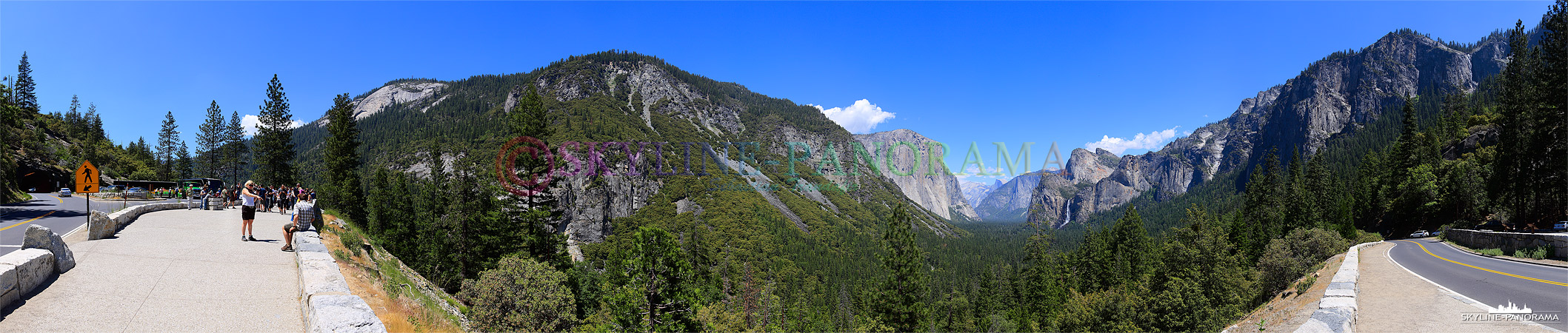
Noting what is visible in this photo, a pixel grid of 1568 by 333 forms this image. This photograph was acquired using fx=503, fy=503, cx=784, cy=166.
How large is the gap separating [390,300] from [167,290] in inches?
141

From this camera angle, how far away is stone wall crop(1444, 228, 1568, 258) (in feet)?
55.9

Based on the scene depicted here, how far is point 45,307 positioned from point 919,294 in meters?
33.9

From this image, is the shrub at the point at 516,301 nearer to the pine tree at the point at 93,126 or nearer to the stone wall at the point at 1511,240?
the stone wall at the point at 1511,240

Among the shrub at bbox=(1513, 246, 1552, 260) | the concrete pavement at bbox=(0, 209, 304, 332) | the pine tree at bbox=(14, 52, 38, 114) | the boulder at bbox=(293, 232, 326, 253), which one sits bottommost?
the shrub at bbox=(1513, 246, 1552, 260)

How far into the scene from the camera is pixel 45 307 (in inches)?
316

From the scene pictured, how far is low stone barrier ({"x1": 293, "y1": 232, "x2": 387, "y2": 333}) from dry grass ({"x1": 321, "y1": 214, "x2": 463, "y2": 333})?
2.16ft

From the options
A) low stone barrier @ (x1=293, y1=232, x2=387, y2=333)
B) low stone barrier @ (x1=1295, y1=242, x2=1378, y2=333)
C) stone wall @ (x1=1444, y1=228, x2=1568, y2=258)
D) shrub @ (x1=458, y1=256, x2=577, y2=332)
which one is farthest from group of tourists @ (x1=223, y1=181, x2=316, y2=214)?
stone wall @ (x1=1444, y1=228, x2=1568, y2=258)

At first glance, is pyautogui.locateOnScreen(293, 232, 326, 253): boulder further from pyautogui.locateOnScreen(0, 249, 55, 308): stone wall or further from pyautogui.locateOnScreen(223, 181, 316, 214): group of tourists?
pyautogui.locateOnScreen(223, 181, 316, 214): group of tourists

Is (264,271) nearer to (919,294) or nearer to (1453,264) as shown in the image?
(919,294)

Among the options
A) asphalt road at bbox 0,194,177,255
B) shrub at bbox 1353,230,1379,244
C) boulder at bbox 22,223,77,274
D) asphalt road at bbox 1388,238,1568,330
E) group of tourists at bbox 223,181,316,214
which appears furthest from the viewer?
shrub at bbox 1353,230,1379,244

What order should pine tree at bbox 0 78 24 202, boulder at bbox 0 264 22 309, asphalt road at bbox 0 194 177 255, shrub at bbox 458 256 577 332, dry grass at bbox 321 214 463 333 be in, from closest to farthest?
boulder at bbox 0 264 22 309 → dry grass at bbox 321 214 463 333 → asphalt road at bbox 0 194 177 255 → shrub at bbox 458 256 577 332 → pine tree at bbox 0 78 24 202

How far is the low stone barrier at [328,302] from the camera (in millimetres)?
7023

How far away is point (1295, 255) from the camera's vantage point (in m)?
36.9

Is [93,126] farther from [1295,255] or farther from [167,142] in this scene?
[1295,255]
